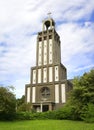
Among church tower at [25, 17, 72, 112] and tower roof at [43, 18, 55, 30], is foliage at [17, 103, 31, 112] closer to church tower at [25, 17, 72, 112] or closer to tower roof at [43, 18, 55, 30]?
church tower at [25, 17, 72, 112]

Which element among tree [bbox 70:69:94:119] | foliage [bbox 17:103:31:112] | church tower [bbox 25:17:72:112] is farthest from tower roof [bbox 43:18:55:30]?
tree [bbox 70:69:94:119]

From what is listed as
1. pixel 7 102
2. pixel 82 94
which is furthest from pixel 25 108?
pixel 82 94

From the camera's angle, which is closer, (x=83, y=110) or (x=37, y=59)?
(x=83, y=110)

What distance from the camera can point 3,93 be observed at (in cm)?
3500

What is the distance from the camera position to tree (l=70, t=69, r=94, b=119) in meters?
33.9

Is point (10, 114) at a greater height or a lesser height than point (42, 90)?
lesser

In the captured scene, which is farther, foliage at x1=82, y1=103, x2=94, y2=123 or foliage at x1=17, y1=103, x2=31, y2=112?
foliage at x1=17, y1=103, x2=31, y2=112

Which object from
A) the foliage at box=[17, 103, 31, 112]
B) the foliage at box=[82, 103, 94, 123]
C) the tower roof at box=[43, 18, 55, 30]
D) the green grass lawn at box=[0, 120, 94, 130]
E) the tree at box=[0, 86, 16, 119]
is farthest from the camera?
the tower roof at box=[43, 18, 55, 30]

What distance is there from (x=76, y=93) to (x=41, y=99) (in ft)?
74.1

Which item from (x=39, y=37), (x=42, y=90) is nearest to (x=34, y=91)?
(x=42, y=90)

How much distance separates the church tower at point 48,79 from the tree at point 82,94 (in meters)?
18.0

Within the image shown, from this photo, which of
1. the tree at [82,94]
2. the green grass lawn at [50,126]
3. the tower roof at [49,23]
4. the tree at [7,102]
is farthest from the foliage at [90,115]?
the tower roof at [49,23]

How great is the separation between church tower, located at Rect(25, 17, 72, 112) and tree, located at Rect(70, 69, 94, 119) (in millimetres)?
18029

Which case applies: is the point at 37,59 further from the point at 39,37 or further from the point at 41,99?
the point at 41,99
